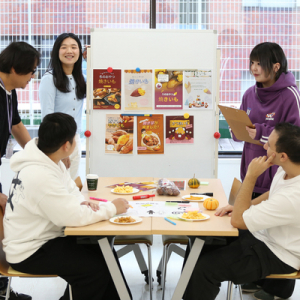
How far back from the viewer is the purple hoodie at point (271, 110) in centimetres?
253

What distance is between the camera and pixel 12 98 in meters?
2.46

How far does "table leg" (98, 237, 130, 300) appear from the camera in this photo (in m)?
1.78

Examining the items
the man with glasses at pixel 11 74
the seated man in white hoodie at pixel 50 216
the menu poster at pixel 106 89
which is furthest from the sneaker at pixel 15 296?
the menu poster at pixel 106 89

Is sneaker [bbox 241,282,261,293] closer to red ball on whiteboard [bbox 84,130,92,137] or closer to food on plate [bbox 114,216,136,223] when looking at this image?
food on plate [bbox 114,216,136,223]

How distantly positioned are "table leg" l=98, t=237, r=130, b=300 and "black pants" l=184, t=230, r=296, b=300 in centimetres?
32

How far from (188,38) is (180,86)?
1.42 feet

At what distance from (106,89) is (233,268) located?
2143mm

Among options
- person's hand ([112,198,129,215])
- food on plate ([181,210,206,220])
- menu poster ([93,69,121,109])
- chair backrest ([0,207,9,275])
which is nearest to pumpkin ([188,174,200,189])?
food on plate ([181,210,206,220])

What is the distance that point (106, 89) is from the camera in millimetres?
3484

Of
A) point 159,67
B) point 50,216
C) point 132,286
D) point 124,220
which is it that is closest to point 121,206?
point 124,220

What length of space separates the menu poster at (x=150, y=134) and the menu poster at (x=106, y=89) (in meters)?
0.28

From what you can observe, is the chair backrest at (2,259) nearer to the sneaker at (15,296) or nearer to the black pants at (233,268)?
the sneaker at (15,296)

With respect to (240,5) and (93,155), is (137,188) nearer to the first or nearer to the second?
(93,155)

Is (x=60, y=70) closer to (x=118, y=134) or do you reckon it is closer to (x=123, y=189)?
(x=118, y=134)
